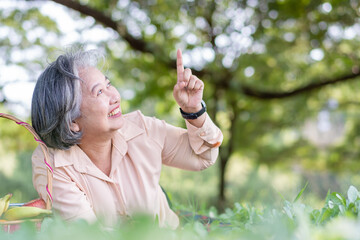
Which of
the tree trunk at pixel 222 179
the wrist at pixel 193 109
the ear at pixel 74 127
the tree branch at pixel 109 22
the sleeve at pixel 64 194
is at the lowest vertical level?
the tree trunk at pixel 222 179

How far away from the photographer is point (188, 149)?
186 centimetres

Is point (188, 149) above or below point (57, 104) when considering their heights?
below

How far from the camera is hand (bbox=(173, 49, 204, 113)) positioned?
5.44ft

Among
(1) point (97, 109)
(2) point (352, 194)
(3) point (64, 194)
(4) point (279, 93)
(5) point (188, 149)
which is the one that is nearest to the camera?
(2) point (352, 194)

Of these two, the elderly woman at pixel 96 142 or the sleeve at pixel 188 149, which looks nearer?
the elderly woman at pixel 96 142

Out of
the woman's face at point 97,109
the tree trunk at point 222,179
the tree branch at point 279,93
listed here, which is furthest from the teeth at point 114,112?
the tree trunk at point 222,179

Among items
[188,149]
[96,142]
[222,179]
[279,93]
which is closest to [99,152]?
[96,142]

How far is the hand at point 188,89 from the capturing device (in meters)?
1.66

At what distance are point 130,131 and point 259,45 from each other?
122 inches

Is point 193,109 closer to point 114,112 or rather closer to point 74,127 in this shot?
point 114,112

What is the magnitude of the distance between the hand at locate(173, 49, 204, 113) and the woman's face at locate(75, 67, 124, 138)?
263mm

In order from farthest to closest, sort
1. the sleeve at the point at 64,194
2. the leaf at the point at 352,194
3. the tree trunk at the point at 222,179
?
the tree trunk at the point at 222,179, the sleeve at the point at 64,194, the leaf at the point at 352,194

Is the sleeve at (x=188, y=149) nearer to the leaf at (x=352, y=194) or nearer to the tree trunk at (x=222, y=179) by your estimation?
the leaf at (x=352, y=194)

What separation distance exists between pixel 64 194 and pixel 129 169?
1.11ft
